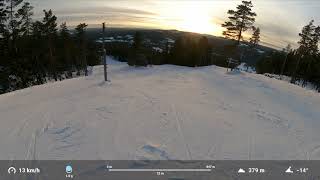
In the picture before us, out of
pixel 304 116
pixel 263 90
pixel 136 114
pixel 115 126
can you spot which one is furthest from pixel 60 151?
pixel 263 90

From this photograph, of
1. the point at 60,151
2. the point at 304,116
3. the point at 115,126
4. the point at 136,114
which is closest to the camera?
the point at 60,151

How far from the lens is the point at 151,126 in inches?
452

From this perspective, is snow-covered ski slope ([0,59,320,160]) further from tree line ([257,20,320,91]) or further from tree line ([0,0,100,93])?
tree line ([257,20,320,91])

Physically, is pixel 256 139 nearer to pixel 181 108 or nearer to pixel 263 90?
pixel 181 108

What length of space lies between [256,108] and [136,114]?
7.89 meters

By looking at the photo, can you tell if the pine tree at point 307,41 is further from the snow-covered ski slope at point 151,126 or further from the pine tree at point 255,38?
the snow-covered ski slope at point 151,126

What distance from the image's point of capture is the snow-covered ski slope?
30.1 ft

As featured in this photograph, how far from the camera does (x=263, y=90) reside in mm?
22766

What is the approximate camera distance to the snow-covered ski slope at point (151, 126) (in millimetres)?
9172
